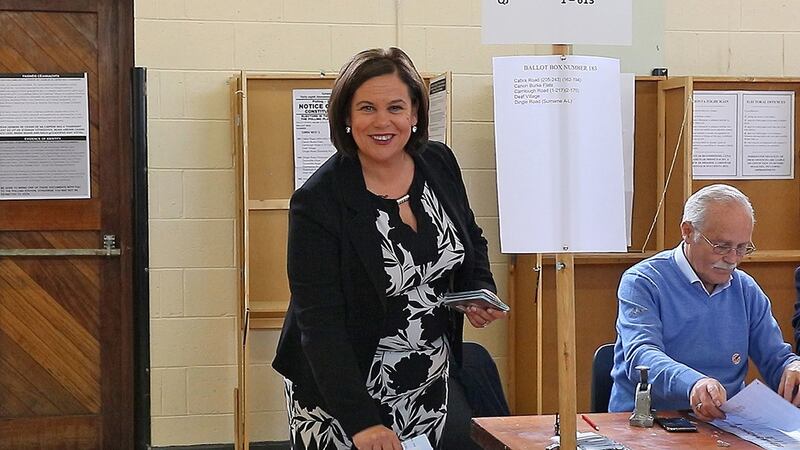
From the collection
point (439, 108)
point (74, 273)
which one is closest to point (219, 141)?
point (74, 273)

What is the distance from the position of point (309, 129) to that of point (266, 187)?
290 millimetres

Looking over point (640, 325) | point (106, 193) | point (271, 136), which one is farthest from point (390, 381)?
point (106, 193)

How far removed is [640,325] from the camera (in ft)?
8.13

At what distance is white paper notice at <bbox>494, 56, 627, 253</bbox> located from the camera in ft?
5.32

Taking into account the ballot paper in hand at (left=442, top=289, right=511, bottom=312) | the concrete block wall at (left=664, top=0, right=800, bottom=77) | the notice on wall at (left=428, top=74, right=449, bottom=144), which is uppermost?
the concrete block wall at (left=664, top=0, right=800, bottom=77)

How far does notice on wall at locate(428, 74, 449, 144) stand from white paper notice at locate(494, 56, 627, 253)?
2.14 m

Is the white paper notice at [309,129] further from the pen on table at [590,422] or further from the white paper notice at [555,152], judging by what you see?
the white paper notice at [555,152]

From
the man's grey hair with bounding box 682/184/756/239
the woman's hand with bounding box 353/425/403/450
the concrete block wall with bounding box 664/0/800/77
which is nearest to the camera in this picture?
the woman's hand with bounding box 353/425/403/450

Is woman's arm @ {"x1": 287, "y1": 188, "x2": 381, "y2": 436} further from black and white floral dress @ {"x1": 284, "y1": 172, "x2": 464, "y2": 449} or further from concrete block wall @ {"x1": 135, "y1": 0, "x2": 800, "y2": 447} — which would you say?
concrete block wall @ {"x1": 135, "y1": 0, "x2": 800, "y2": 447}

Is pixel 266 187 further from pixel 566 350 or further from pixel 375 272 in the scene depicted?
pixel 566 350

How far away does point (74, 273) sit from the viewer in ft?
13.9

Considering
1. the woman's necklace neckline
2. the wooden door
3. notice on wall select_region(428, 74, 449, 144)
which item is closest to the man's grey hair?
the woman's necklace neckline

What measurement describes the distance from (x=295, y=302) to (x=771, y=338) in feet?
4.23

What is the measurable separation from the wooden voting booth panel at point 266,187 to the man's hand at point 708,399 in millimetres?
2087
